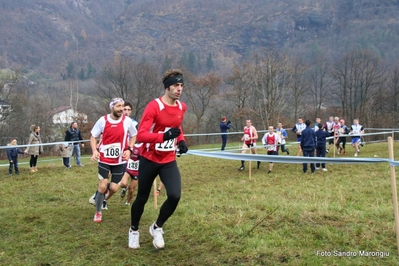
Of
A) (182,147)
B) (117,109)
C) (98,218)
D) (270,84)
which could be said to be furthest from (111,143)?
(270,84)

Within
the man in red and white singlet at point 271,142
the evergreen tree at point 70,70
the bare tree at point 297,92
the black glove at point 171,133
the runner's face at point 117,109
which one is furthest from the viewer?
the evergreen tree at point 70,70

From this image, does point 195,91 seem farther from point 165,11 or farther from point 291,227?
point 165,11

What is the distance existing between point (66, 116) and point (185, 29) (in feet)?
378

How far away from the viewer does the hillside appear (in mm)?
106625

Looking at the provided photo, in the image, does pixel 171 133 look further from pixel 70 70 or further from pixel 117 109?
pixel 70 70

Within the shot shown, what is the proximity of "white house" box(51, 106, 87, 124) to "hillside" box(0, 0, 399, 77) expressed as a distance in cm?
4722

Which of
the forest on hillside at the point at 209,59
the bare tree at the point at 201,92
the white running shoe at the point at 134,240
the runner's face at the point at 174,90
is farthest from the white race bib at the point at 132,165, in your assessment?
the bare tree at the point at 201,92

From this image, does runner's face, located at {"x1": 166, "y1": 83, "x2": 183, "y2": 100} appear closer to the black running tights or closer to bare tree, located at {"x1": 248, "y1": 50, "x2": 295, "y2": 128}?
the black running tights

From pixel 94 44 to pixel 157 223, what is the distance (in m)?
133

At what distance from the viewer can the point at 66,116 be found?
1944 inches

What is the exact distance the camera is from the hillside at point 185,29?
10662 cm

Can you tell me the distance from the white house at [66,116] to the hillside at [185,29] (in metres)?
47.2

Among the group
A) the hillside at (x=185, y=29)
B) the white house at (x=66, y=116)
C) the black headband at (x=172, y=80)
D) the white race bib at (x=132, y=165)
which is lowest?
the white race bib at (x=132, y=165)

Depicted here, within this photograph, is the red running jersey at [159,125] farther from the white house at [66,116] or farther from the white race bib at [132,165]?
the white house at [66,116]
